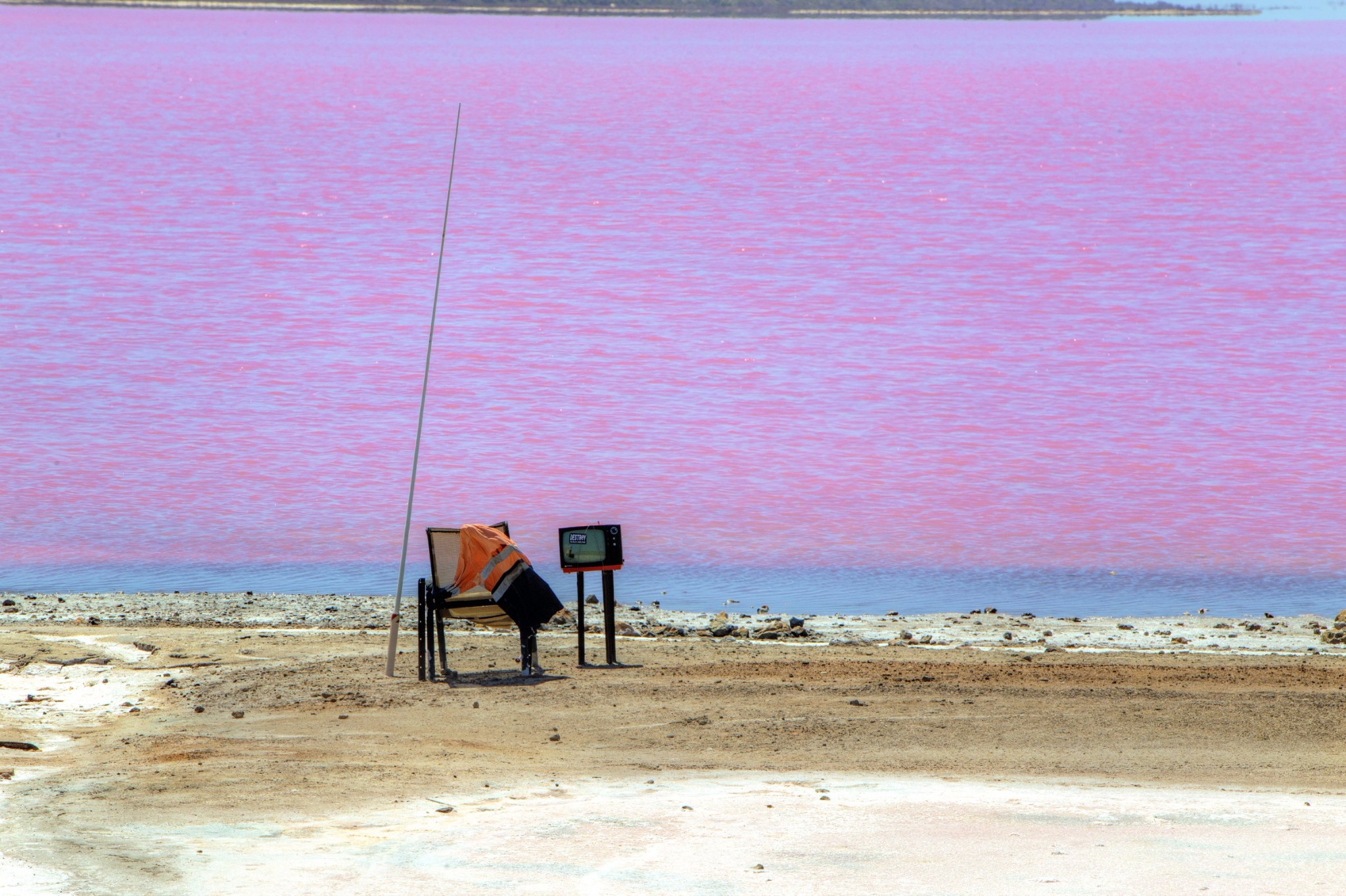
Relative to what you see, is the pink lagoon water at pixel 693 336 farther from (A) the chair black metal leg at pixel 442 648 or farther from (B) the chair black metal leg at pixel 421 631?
(B) the chair black metal leg at pixel 421 631

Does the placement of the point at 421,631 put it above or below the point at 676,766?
above

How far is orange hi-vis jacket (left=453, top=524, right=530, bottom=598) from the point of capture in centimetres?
892

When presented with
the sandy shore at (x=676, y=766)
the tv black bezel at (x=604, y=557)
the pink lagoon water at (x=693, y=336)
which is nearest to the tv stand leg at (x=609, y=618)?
the tv black bezel at (x=604, y=557)

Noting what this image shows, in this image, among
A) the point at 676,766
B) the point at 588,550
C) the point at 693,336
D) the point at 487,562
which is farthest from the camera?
the point at 693,336

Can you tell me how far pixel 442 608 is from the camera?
354 inches

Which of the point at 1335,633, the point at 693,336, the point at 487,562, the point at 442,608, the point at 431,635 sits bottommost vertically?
the point at 1335,633

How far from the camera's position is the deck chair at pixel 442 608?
8.96 m

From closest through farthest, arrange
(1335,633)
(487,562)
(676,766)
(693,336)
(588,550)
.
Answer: (676,766), (487,562), (588,550), (1335,633), (693,336)

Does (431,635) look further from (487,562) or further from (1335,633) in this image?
(1335,633)

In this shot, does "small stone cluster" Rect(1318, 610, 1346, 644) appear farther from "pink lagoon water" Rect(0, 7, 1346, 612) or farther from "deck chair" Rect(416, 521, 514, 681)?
"deck chair" Rect(416, 521, 514, 681)

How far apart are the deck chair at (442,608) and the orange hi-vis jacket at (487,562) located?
5cm

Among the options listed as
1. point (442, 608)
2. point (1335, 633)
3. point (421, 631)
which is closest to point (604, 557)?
point (442, 608)

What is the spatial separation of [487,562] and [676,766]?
1.91 metres

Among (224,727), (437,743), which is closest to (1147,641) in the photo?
(437,743)
